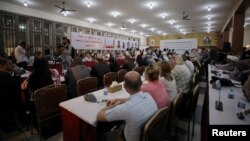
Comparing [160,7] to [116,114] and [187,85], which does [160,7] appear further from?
[116,114]

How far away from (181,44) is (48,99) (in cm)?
1519

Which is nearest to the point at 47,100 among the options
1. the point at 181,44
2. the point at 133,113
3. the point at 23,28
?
the point at 133,113

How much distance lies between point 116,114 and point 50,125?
6.69 feet

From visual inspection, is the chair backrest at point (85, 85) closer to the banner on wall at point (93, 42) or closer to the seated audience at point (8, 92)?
the seated audience at point (8, 92)

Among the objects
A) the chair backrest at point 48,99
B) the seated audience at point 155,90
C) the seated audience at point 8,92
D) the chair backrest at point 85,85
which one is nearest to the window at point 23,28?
the seated audience at point 8,92

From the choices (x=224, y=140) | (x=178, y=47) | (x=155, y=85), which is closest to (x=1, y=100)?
(x=155, y=85)

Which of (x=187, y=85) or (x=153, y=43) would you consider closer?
(x=187, y=85)

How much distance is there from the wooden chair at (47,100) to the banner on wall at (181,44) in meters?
14.5

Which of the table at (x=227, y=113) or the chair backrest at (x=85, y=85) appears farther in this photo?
the chair backrest at (x=85, y=85)

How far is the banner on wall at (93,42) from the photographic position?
963cm

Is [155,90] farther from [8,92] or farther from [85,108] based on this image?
[8,92]

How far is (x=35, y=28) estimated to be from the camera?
9.08 metres

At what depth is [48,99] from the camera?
2.26m

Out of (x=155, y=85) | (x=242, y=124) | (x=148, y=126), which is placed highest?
(x=155, y=85)
